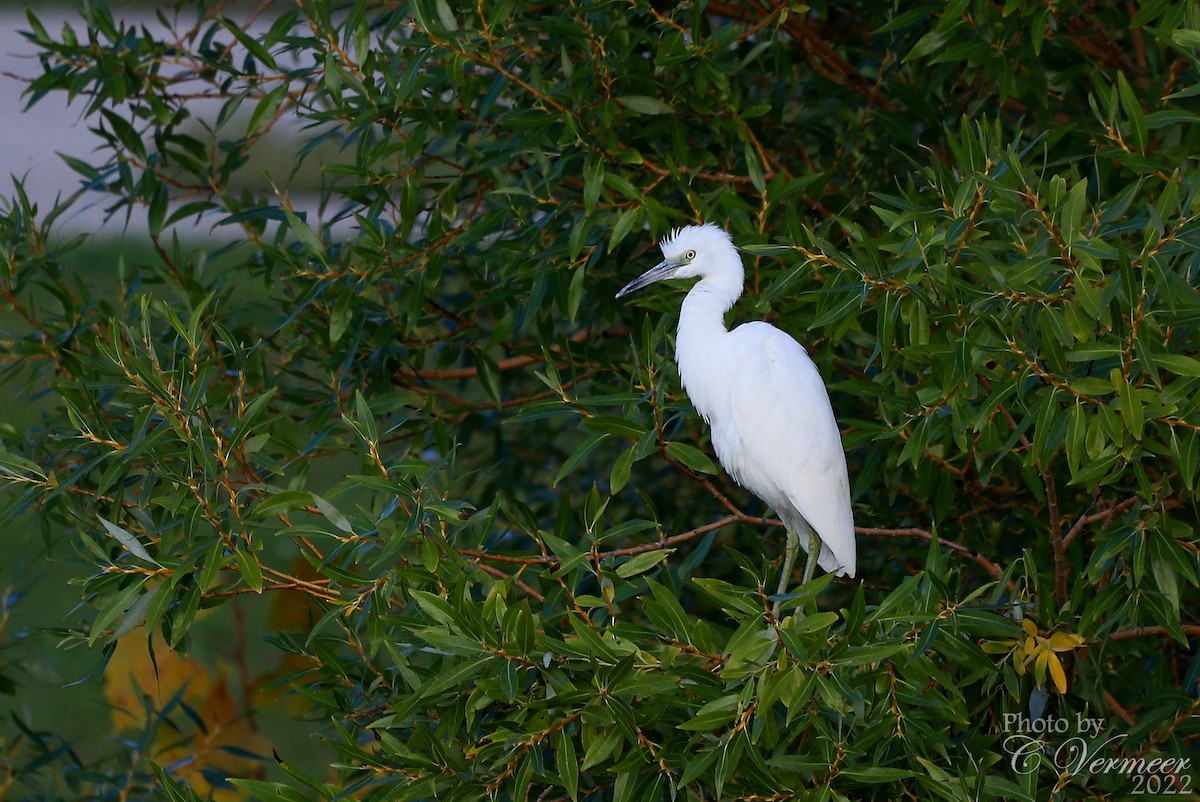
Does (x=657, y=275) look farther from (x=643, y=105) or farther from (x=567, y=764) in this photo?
(x=567, y=764)

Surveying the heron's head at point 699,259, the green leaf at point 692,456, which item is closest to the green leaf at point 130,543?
the green leaf at point 692,456

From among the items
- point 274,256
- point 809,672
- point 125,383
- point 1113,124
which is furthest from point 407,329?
point 1113,124

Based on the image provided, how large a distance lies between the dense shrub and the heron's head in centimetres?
5

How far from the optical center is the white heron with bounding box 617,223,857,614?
6.84ft

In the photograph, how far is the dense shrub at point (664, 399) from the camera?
146 centimetres

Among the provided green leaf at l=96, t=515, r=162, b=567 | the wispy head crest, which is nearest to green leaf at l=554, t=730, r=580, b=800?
green leaf at l=96, t=515, r=162, b=567

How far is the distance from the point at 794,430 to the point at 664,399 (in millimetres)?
250

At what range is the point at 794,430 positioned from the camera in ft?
6.88

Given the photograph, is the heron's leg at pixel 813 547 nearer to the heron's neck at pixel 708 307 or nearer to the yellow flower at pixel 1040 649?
the heron's neck at pixel 708 307

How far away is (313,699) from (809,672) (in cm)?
77

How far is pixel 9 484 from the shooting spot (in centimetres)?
174

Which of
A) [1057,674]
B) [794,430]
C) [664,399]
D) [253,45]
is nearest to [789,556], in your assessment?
[794,430]

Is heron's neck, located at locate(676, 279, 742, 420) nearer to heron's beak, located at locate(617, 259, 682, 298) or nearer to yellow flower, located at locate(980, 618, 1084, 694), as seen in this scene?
heron's beak, located at locate(617, 259, 682, 298)

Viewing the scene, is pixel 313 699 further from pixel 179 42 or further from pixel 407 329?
pixel 179 42
